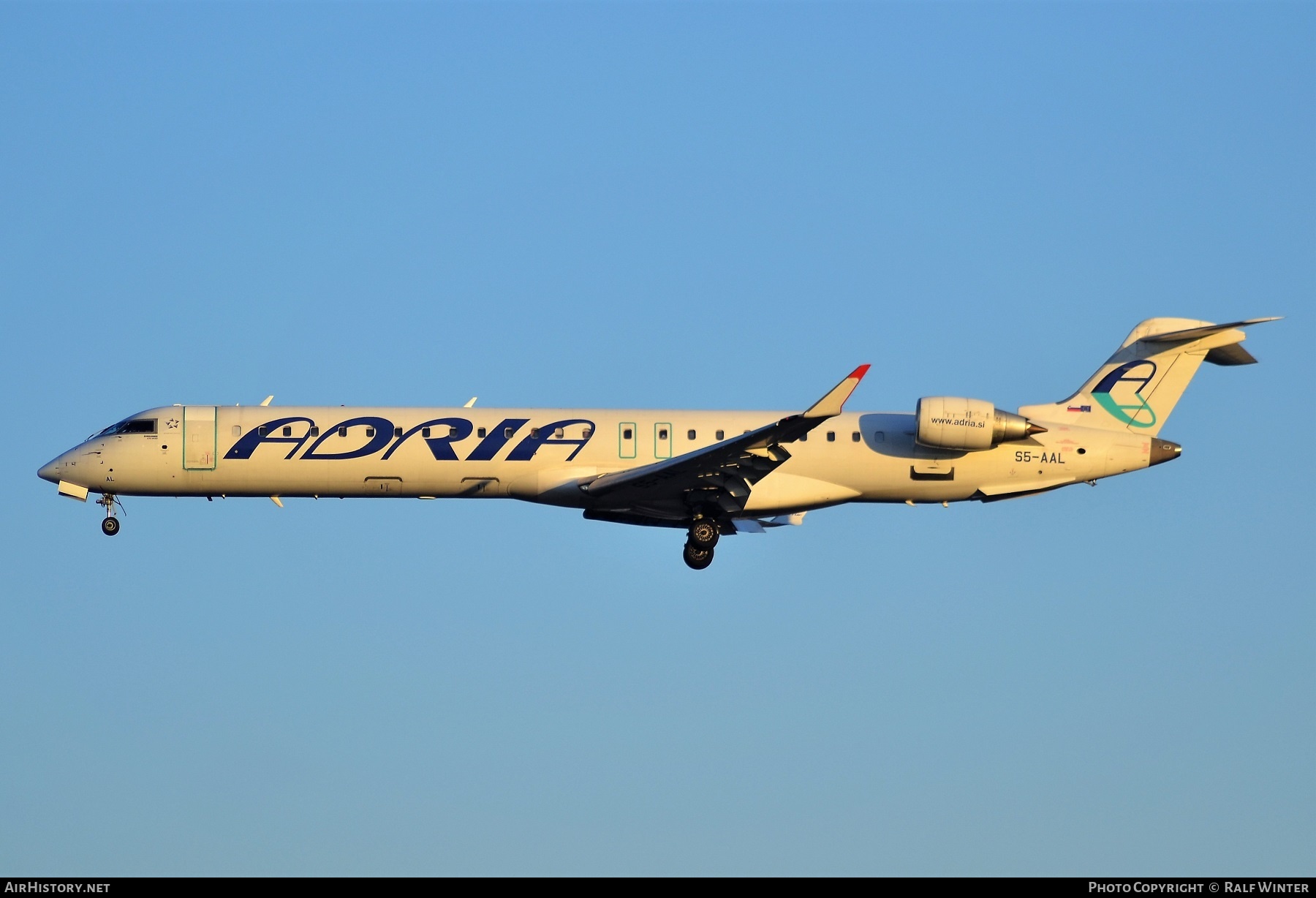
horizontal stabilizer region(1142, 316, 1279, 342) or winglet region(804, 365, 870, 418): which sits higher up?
horizontal stabilizer region(1142, 316, 1279, 342)

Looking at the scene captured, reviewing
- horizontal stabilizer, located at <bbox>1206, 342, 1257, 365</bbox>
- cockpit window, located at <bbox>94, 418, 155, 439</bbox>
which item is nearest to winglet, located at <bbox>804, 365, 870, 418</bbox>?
horizontal stabilizer, located at <bbox>1206, 342, 1257, 365</bbox>

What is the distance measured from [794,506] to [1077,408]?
7.01 meters

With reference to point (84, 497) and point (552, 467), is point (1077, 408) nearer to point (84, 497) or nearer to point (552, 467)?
point (552, 467)

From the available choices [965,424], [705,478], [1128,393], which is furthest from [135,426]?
[1128,393]

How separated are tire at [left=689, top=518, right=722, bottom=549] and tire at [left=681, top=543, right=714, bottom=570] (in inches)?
3.7

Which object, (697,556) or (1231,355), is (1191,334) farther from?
(697,556)

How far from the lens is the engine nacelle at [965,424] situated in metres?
37.9

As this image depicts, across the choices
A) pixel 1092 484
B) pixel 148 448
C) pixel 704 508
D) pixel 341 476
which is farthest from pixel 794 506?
pixel 148 448

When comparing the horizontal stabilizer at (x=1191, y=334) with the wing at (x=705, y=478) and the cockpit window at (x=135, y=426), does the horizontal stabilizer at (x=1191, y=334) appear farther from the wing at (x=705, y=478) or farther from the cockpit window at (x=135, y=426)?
the cockpit window at (x=135, y=426)

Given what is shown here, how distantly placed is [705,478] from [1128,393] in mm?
10251

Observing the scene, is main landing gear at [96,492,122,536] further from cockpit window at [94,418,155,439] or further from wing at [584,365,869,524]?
wing at [584,365,869,524]

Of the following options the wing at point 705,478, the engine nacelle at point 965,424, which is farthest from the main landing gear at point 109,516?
the engine nacelle at point 965,424

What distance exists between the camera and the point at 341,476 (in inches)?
1521

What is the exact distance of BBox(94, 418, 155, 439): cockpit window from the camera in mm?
39250
